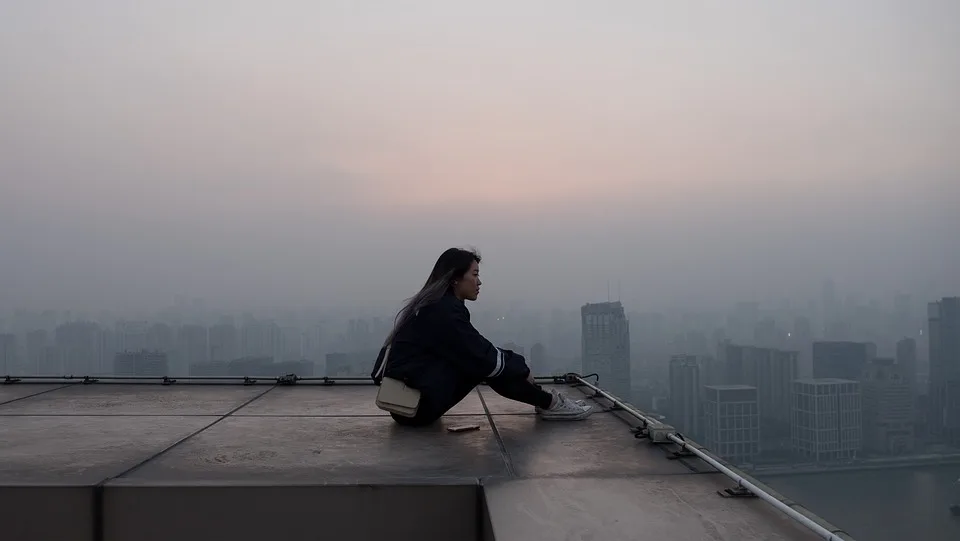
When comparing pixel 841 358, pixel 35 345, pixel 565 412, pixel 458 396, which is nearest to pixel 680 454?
pixel 565 412

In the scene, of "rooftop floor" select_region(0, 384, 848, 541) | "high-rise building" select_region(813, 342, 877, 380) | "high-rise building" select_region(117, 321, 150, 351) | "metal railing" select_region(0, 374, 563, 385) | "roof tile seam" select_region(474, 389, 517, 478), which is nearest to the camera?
"rooftop floor" select_region(0, 384, 848, 541)

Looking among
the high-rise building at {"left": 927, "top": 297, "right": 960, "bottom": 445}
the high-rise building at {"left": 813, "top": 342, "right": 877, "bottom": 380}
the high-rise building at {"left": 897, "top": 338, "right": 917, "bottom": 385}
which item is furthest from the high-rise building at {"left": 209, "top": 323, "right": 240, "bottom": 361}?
the high-rise building at {"left": 897, "top": 338, "right": 917, "bottom": 385}

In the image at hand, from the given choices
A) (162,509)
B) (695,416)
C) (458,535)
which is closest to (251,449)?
(162,509)

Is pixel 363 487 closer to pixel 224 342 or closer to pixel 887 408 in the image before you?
pixel 224 342

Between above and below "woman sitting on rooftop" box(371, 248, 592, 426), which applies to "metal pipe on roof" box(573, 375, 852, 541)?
below

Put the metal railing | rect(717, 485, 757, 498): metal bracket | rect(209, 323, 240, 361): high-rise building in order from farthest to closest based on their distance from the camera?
rect(209, 323, 240, 361): high-rise building → the metal railing → rect(717, 485, 757, 498): metal bracket

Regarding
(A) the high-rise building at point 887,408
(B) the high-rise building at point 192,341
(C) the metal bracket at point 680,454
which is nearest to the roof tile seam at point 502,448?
→ (C) the metal bracket at point 680,454

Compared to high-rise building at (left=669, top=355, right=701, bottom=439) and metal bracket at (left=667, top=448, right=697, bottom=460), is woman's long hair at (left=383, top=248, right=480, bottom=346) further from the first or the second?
high-rise building at (left=669, top=355, right=701, bottom=439)
